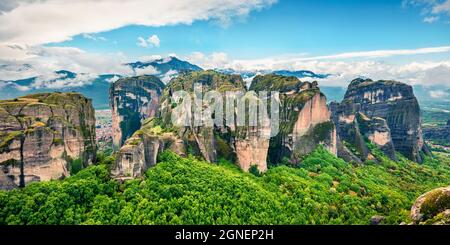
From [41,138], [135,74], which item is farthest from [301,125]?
[135,74]

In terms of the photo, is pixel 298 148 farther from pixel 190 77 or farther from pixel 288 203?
pixel 190 77

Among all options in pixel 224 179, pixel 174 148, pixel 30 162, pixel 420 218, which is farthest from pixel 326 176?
pixel 30 162

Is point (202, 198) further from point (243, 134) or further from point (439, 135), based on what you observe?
point (439, 135)

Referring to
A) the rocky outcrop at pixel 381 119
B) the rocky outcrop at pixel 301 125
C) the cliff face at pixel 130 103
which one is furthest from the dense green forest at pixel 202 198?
the cliff face at pixel 130 103

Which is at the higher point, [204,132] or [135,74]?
[135,74]

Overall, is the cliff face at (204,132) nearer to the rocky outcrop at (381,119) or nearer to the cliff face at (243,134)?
the cliff face at (243,134)

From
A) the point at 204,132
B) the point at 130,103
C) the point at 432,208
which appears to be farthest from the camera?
the point at 130,103

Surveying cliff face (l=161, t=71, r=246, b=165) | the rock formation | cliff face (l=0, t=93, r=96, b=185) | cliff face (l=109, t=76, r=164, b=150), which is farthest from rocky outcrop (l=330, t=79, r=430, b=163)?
cliff face (l=0, t=93, r=96, b=185)

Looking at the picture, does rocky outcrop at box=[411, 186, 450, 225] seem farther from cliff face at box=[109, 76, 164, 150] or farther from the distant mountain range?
Answer: cliff face at box=[109, 76, 164, 150]
